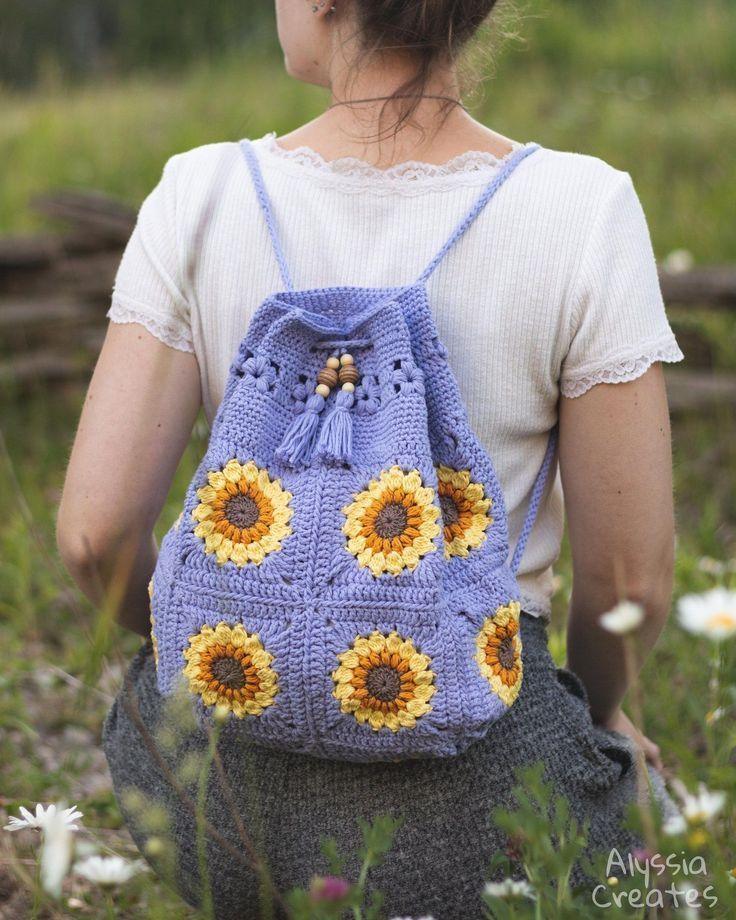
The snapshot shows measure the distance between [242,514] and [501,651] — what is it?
15.4 inches

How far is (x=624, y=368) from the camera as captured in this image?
164 centimetres

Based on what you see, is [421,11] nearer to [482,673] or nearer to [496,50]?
[496,50]

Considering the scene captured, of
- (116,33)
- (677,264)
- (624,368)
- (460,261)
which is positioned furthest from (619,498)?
(116,33)

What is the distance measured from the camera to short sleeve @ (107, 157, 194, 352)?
1.72m

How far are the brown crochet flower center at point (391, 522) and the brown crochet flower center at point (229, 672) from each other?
252 millimetres

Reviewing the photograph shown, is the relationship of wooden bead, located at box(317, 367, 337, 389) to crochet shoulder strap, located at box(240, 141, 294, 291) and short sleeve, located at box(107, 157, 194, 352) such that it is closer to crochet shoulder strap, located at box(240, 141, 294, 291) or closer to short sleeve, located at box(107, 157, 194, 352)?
crochet shoulder strap, located at box(240, 141, 294, 291)

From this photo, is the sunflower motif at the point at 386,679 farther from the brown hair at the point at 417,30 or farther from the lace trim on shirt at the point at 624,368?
the brown hair at the point at 417,30

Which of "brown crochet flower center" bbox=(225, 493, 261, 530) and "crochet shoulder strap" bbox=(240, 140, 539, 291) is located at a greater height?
"crochet shoulder strap" bbox=(240, 140, 539, 291)

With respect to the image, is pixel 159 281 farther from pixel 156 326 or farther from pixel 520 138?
pixel 520 138

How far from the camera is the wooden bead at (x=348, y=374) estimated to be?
1.56 meters

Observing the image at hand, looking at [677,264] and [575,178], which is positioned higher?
[575,178]

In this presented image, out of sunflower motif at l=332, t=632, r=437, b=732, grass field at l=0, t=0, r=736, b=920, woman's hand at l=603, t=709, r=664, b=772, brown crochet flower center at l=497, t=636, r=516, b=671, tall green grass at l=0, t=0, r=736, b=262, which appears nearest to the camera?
sunflower motif at l=332, t=632, r=437, b=732

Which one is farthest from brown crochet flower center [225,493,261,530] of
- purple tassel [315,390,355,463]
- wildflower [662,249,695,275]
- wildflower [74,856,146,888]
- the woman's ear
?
wildflower [662,249,695,275]

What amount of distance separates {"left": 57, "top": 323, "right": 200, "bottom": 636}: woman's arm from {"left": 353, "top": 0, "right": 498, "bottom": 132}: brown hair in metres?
0.50
